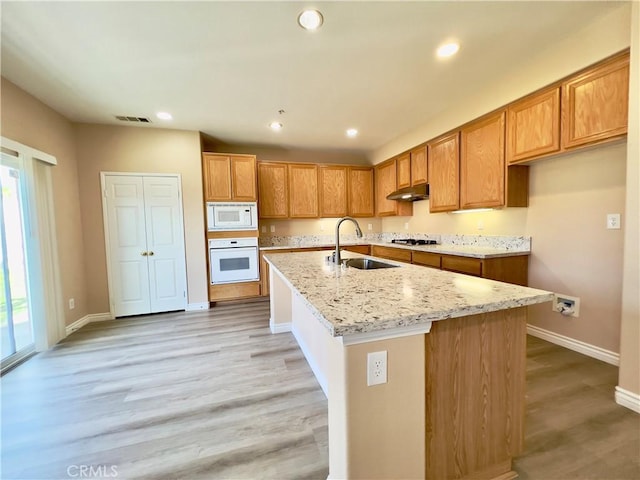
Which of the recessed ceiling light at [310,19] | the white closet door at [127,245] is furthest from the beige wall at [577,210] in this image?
the white closet door at [127,245]

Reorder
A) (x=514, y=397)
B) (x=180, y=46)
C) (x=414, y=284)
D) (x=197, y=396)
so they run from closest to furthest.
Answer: (x=514, y=397) < (x=414, y=284) < (x=197, y=396) < (x=180, y=46)

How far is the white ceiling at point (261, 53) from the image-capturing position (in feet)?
5.63

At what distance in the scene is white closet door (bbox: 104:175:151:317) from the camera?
3559mm

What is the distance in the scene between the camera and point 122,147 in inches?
141

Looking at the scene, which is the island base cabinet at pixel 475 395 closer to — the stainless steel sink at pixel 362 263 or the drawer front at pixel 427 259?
the stainless steel sink at pixel 362 263

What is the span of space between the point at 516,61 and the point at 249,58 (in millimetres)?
2359

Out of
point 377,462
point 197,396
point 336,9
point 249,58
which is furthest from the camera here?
point 249,58

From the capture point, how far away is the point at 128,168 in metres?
3.59

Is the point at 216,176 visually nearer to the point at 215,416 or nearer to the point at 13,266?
the point at 13,266

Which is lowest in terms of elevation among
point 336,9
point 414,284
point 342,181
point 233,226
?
point 414,284

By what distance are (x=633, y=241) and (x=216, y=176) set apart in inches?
174

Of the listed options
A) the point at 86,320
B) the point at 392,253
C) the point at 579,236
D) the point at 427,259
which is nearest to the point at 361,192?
the point at 392,253

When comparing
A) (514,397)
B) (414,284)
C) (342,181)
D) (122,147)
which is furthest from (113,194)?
(514,397)

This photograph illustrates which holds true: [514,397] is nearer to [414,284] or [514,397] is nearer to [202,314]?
[414,284]
